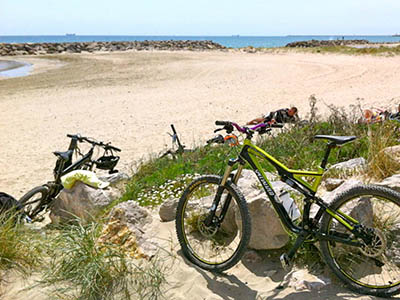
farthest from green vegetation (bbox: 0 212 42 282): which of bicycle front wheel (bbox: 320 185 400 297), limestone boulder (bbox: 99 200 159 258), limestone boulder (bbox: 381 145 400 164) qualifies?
limestone boulder (bbox: 381 145 400 164)

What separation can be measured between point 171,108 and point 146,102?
163 centimetres

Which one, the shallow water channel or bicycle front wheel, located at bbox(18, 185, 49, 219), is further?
the shallow water channel

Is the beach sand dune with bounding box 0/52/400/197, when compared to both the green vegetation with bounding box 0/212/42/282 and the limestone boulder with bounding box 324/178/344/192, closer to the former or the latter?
the green vegetation with bounding box 0/212/42/282

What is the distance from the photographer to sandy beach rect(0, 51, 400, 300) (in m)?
4.00

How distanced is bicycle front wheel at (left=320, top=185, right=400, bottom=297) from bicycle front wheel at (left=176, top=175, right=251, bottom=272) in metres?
0.74

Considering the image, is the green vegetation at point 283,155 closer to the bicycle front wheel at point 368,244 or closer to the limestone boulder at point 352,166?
the limestone boulder at point 352,166

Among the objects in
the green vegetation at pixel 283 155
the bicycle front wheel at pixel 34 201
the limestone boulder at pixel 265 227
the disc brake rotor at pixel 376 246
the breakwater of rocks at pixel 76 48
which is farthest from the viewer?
the breakwater of rocks at pixel 76 48

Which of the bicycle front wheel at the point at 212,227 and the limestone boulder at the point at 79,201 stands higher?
the bicycle front wheel at the point at 212,227

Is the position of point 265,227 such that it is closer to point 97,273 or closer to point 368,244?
point 368,244

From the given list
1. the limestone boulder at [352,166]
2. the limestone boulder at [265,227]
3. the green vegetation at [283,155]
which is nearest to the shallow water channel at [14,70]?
the green vegetation at [283,155]

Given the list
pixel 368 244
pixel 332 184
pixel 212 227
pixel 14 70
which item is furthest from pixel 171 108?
pixel 14 70

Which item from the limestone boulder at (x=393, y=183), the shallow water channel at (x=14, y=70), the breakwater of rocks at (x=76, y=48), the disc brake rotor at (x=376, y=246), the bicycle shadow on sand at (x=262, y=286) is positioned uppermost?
the limestone boulder at (x=393, y=183)

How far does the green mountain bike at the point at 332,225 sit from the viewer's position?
11.5 ft

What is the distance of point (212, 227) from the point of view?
4238 mm
